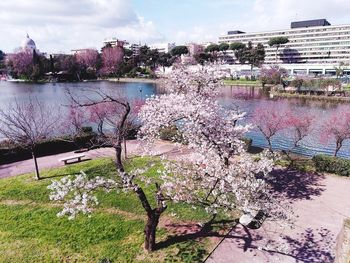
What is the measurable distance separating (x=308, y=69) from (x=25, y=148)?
110350 mm

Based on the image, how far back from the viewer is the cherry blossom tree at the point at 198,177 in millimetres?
10953

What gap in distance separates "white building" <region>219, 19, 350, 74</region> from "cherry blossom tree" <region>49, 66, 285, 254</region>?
357 feet

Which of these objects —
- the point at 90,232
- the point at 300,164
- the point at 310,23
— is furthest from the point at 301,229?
the point at 310,23

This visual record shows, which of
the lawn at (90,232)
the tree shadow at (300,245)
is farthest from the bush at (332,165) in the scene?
the lawn at (90,232)

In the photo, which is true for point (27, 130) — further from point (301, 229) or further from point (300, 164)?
point (300, 164)

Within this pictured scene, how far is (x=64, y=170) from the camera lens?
19.1 m

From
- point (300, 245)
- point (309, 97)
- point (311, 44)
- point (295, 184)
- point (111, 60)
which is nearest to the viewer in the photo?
point (300, 245)

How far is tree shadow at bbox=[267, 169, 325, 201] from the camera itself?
53.2 feet

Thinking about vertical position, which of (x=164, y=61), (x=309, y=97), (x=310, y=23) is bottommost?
(x=309, y=97)

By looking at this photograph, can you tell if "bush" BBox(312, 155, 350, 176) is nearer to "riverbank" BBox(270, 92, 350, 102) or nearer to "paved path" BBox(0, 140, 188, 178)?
"paved path" BBox(0, 140, 188, 178)

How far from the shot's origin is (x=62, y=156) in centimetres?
2281

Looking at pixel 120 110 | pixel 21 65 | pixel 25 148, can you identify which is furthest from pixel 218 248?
pixel 21 65

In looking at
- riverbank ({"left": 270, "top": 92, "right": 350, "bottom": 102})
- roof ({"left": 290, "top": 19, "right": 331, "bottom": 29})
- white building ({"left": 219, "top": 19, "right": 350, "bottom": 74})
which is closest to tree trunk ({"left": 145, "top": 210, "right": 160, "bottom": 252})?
riverbank ({"left": 270, "top": 92, "right": 350, "bottom": 102})

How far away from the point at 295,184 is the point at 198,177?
7.22 meters
